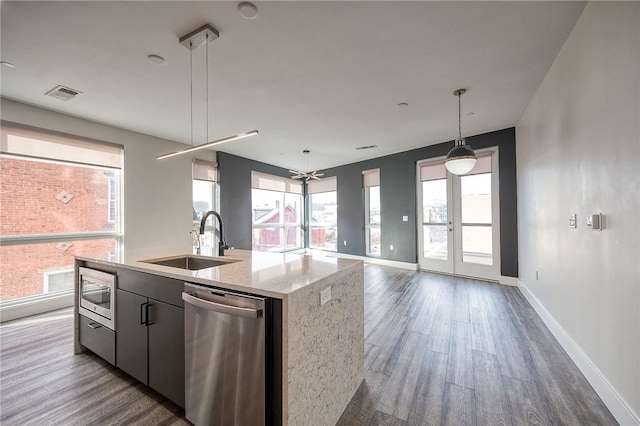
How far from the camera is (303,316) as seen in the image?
127 centimetres

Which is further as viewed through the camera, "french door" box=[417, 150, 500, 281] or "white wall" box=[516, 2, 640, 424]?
"french door" box=[417, 150, 500, 281]

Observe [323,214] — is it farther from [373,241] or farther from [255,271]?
[255,271]

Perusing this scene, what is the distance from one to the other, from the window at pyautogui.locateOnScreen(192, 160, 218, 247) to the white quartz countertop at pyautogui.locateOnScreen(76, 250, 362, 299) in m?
3.13

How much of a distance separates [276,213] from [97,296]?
17.9ft

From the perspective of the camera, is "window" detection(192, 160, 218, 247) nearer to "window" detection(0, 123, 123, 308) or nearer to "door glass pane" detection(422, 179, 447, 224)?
"window" detection(0, 123, 123, 308)

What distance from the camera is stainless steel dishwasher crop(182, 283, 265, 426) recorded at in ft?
3.97

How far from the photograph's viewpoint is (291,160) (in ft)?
22.0

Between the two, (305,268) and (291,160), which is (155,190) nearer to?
(291,160)

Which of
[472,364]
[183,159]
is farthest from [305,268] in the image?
[183,159]

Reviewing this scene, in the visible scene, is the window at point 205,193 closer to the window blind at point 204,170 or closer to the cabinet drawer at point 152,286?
the window blind at point 204,170

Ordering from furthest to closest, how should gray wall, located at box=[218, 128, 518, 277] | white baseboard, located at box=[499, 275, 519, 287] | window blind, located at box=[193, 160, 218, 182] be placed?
gray wall, located at box=[218, 128, 518, 277] < window blind, located at box=[193, 160, 218, 182] < white baseboard, located at box=[499, 275, 519, 287]

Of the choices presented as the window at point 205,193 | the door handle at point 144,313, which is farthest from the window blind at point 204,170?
the door handle at point 144,313

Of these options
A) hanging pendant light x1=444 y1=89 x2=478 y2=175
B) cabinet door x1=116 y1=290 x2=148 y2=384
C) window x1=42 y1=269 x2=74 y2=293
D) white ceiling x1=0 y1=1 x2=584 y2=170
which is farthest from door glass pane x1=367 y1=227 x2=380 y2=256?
window x1=42 y1=269 x2=74 y2=293

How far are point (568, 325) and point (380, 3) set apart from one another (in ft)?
10.3
